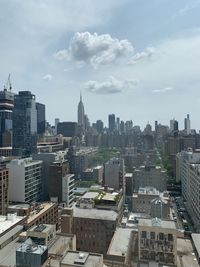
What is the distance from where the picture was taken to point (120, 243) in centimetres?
5012

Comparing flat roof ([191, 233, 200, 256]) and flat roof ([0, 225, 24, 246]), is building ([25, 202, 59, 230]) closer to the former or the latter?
flat roof ([0, 225, 24, 246])

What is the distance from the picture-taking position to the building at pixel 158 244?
3750cm

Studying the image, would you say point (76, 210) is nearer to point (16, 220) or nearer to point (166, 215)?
point (16, 220)

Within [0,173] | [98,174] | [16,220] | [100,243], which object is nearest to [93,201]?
[100,243]

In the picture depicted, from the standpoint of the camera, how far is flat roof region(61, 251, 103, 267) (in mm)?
34375

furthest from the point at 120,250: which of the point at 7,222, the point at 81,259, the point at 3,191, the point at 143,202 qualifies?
the point at 3,191

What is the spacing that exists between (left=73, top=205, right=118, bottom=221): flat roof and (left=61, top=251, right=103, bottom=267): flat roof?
3164 cm

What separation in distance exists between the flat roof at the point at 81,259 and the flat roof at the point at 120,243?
11.0 metres

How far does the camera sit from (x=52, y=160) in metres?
119

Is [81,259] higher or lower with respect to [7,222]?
higher

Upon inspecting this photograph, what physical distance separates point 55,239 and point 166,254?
60.5 ft

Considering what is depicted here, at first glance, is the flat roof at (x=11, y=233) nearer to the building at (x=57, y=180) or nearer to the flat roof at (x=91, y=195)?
the flat roof at (x=91, y=195)

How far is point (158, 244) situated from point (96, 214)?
34441mm

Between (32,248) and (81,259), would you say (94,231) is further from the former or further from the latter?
(81,259)
